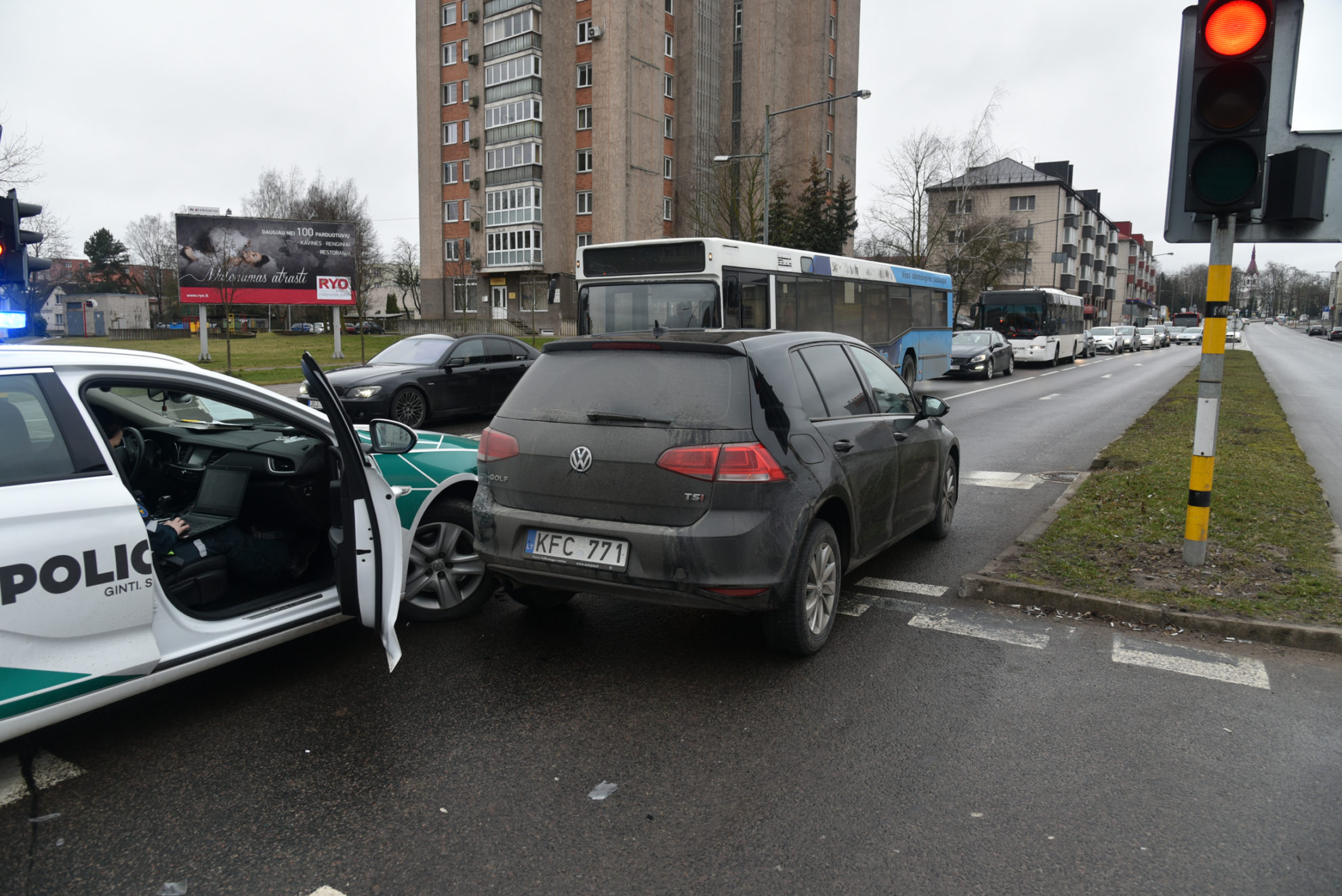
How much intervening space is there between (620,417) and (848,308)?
13763 millimetres

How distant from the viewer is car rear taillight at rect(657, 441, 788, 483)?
4.06m

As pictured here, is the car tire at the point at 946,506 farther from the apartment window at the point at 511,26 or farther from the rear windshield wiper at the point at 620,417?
the apartment window at the point at 511,26

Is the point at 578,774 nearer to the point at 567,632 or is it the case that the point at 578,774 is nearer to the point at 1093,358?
the point at 567,632

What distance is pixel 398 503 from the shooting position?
185 inches

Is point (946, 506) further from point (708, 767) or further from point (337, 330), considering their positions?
point (337, 330)

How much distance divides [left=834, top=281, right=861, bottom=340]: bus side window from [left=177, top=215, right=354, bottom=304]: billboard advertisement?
22.1 meters

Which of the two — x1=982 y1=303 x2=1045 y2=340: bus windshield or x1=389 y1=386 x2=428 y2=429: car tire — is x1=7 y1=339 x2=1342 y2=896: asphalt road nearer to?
x1=389 y1=386 x2=428 y2=429: car tire

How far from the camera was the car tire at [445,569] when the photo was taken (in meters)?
4.88

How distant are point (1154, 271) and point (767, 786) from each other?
199 meters

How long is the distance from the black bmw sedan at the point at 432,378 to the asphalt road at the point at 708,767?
9779mm

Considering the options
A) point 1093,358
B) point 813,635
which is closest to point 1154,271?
point 1093,358

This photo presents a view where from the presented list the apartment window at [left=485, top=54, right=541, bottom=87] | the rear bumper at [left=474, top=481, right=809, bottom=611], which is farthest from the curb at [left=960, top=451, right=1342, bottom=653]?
the apartment window at [left=485, top=54, right=541, bottom=87]

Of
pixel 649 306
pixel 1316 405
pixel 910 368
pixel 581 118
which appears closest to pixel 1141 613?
pixel 649 306

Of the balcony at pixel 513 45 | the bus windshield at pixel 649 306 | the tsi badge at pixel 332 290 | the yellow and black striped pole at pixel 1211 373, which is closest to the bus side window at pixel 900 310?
the bus windshield at pixel 649 306
